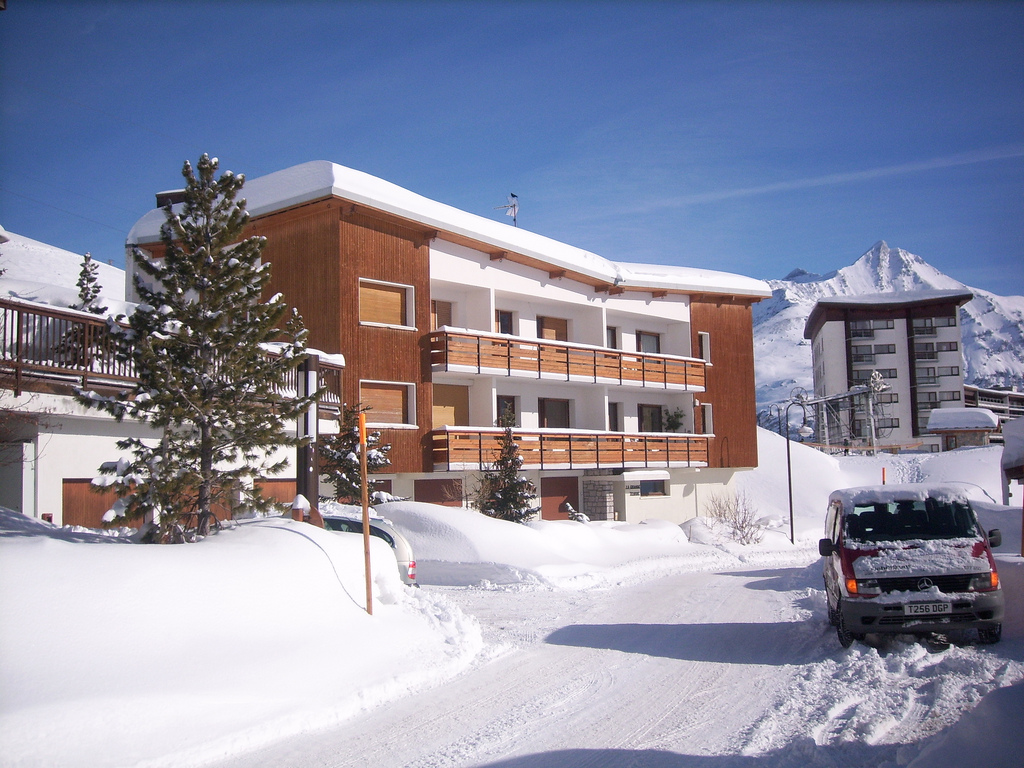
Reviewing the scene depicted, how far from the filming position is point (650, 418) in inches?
1463

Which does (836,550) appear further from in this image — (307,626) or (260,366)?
(260,366)

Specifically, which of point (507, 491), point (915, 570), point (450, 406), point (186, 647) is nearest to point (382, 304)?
point (450, 406)

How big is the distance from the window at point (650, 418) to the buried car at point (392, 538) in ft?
71.6

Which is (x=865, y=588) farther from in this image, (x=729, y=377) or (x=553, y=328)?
(x=729, y=377)

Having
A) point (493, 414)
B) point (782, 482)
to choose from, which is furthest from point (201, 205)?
point (782, 482)

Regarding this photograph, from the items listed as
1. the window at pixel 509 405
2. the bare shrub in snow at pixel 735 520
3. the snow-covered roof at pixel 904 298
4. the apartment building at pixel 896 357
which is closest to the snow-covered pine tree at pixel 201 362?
the window at pixel 509 405

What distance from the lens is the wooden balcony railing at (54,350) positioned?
11367mm

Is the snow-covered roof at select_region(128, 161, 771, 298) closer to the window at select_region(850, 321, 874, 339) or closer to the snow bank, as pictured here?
the snow bank

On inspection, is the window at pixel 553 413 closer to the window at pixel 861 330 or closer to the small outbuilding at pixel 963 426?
the small outbuilding at pixel 963 426

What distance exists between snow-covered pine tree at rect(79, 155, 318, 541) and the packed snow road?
327 centimetres

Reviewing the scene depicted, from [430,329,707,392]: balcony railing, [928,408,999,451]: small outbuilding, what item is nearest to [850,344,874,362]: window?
[928,408,999,451]: small outbuilding

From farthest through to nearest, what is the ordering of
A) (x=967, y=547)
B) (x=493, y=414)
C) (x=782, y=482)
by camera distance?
(x=782, y=482) → (x=493, y=414) → (x=967, y=547)

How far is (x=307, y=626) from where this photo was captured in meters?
9.22

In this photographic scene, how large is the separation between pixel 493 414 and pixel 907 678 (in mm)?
20625
